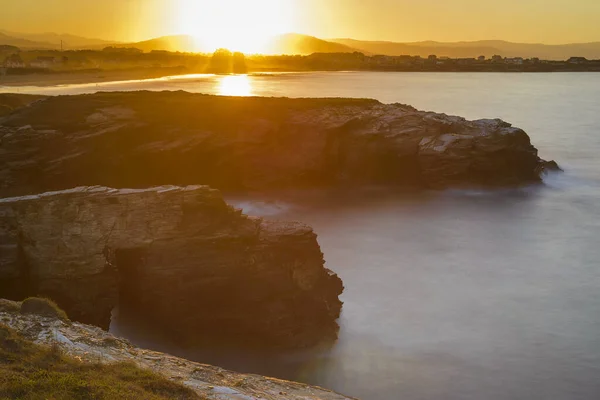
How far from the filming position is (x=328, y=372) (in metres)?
18.9

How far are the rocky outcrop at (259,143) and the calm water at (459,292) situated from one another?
9.37 ft

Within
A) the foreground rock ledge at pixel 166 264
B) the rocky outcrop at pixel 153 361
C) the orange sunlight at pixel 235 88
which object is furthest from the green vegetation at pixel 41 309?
the orange sunlight at pixel 235 88

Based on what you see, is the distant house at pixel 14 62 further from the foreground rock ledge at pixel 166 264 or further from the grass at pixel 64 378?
the grass at pixel 64 378

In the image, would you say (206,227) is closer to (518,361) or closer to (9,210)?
(9,210)

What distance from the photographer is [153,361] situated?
13.5 metres

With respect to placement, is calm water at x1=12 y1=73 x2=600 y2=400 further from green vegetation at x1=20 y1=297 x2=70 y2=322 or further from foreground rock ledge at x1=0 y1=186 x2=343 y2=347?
green vegetation at x1=20 y1=297 x2=70 y2=322

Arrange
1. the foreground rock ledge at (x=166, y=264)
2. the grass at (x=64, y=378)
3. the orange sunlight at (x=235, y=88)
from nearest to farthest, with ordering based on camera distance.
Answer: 1. the grass at (x=64, y=378)
2. the foreground rock ledge at (x=166, y=264)
3. the orange sunlight at (x=235, y=88)

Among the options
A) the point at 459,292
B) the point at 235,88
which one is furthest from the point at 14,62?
the point at 459,292

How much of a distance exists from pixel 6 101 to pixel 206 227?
47476 millimetres

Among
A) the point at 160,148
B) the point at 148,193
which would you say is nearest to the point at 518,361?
the point at 148,193

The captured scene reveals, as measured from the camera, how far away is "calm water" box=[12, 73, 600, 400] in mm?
18734

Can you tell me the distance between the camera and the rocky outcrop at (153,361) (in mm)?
12398

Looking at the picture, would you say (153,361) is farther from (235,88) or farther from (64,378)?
(235,88)

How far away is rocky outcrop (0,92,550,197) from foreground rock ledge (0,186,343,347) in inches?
933
